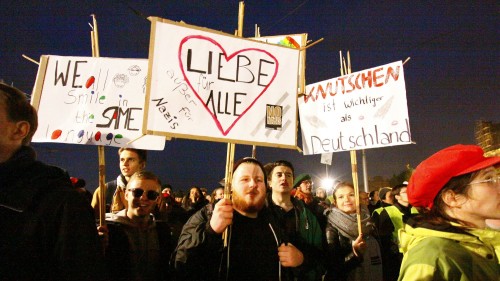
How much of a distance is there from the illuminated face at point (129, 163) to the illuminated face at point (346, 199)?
249 centimetres

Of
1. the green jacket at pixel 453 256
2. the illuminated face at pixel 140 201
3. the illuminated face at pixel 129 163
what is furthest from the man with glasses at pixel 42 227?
the illuminated face at pixel 129 163

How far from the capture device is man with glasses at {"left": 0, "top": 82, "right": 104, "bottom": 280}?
1383 mm

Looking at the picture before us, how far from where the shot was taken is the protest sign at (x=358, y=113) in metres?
4.08

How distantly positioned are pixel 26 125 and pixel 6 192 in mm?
391

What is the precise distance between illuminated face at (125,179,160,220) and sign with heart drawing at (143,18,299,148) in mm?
618

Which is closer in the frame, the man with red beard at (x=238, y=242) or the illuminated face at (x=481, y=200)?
the illuminated face at (x=481, y=200)

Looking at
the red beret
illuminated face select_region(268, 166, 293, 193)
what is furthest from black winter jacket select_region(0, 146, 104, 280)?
illuminated face select_region(268, 166, 293, 193)

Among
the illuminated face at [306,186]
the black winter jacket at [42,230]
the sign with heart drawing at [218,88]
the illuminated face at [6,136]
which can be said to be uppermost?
the sign with heart drawing at [218,88]

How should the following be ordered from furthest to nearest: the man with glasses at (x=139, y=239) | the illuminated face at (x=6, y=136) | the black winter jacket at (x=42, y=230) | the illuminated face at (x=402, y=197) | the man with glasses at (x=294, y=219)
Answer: the illuminated face at (x=402, y=197), the man with glasses at (x=294, y=219), the man with glasses at (x=139, y=239), the illuminated face at (x=6, y=136), the black winter jacket at (x=42, y=230)

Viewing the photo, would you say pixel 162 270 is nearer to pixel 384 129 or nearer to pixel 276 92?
pixel 276 92

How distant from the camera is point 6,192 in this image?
4.68 ft

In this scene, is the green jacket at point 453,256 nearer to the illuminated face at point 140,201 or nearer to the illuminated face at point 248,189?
the illuminated face at point 248,189

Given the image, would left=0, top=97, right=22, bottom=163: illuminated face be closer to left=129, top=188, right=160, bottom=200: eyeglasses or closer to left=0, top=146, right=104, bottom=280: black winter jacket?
left=0, top=146, right=104, bottom=280: black winter jacket

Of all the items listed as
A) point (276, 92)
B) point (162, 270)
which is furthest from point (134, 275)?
point (276, 92)
